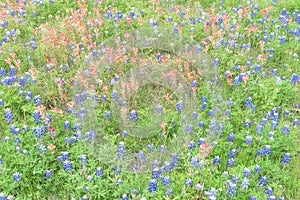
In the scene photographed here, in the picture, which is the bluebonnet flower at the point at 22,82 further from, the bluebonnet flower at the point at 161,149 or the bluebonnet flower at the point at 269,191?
the bluebonnet flower at the point at 269,191

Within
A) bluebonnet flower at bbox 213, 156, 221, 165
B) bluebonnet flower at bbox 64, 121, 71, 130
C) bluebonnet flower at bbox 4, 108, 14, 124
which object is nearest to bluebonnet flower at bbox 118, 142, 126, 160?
bluebonnet flower at bbox 64, 121, 71, 130

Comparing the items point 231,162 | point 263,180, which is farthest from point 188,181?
point 263,180

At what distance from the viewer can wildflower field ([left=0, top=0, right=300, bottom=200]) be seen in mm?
4355

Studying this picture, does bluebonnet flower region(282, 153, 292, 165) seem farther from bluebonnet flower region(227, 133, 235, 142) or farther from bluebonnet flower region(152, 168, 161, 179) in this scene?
bluebonnet flower region(152, 168, 161, 179)

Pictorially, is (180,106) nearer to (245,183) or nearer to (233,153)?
(233,153)

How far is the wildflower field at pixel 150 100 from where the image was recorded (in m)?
4.36

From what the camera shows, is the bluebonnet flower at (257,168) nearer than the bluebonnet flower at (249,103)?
Yes

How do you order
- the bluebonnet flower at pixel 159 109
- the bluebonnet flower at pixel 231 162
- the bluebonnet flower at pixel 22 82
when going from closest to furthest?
the bluebonnet flower at pixel 231 162, the bluebonnet flower at pixel 159 109, the bluebonnet flower at pixel 22 82

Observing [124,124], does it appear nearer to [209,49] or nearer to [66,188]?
[66,188]

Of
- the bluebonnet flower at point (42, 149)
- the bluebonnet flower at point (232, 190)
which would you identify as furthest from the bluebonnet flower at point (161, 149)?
the bluebonnet flower at point (42, 149)

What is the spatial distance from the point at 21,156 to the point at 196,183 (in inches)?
73.9

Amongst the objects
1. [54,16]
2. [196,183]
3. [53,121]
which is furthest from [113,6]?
[196,183]

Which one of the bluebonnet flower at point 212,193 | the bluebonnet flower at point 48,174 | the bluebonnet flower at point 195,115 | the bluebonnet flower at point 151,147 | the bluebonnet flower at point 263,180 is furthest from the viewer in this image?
the bluebonnet flower at point 195,115

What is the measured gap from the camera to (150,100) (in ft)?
17.9
